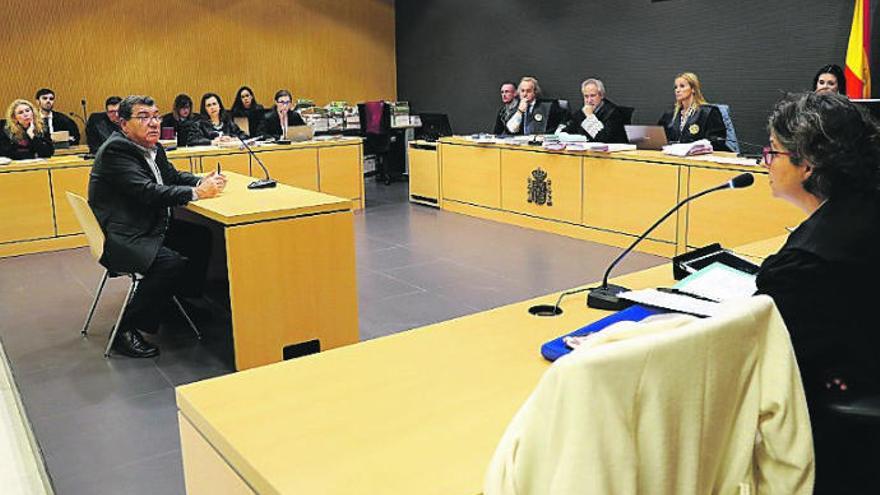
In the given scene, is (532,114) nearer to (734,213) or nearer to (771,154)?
(734,213)

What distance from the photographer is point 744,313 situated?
47.9 inches

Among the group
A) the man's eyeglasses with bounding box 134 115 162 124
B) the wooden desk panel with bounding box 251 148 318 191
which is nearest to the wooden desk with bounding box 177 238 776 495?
the man's eyeglasses with bounding box 134 115 162 124

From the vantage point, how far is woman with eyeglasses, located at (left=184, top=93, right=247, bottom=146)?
26.8 ft

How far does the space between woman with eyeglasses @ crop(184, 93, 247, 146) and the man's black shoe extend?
403 cm

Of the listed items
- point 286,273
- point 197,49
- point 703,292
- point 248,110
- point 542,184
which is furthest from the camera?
point 197,49

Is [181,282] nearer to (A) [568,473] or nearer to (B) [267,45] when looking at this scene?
(A) [568,473]

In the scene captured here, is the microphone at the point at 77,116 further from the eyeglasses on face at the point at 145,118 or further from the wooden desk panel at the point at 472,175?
the eyeglasses on face at the point at 145,118

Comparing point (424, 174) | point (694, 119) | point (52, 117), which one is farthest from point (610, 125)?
point (52, 117)

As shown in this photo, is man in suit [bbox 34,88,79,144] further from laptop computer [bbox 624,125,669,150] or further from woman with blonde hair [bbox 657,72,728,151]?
woman with blonde hair [bbox 657,72,728,151]

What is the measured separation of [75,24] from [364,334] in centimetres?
715

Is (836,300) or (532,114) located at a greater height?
(532,114)

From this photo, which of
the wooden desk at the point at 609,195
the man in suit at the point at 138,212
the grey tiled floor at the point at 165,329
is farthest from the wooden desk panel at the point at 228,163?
the man in suit at the point at 138,212

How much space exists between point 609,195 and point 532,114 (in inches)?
78.5

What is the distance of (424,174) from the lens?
327 inches
